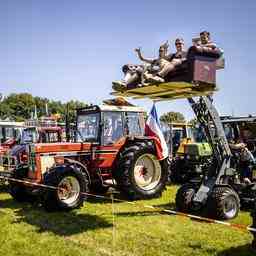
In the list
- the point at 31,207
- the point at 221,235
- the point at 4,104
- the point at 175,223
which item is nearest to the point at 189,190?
the point at 175,223

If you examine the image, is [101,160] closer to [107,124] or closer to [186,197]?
[107,124]

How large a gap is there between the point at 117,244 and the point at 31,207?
378 cm

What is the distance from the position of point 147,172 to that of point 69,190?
244 cm

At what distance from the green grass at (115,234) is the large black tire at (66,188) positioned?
0.67 ft

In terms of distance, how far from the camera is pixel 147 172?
34.8 ft

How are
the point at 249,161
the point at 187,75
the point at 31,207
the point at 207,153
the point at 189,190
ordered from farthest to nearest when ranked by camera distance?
the point at 207,153 < the point at 31,207 < the point at 249,161 < the point at 189,190 < the point at 187,75

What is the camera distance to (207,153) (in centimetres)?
1362

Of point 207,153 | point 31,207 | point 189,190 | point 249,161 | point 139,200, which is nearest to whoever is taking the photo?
point 189,190

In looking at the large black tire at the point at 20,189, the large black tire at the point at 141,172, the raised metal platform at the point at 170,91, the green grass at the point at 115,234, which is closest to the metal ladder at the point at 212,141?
the raised metal platform at the point at 170,91

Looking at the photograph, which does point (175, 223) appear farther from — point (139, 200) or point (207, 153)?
point (207, 153)

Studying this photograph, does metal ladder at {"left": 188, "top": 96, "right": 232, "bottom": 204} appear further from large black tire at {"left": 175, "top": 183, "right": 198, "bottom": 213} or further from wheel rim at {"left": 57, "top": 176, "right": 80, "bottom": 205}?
wheel rim at {"left": 57, "top": 176, "right": 80, "bottom": 205}

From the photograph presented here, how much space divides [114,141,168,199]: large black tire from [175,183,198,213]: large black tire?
189 cm

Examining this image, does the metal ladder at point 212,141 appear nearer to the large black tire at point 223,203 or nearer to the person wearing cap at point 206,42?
the large black tire at point 223,203

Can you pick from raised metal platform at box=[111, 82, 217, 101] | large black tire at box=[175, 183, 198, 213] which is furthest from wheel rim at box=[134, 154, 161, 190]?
raised metal platform at box=[111, 82, 217, 101]
